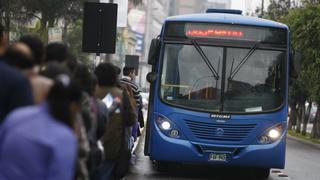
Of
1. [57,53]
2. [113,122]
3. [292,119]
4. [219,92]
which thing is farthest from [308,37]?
[57,53]

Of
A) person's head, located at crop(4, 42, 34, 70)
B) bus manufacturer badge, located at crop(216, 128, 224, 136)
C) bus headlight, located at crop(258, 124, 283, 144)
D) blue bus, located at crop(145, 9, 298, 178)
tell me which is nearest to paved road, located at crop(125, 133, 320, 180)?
blue bus, located at crop(145, 9, 298, 178)

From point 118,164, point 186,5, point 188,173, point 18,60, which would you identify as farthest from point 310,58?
point 186,5

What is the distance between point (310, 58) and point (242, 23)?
640 inches

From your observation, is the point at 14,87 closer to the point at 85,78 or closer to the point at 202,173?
the point at 85,78

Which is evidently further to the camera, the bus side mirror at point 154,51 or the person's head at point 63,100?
the bus side mirror at point 154,51

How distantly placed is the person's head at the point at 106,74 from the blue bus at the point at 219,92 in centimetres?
519

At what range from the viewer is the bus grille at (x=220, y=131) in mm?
12758

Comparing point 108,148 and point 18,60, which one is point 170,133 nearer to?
point 108,148

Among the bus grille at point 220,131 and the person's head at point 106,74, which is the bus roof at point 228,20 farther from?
the person's head at point 106,74

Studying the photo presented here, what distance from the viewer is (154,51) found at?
12898 mm

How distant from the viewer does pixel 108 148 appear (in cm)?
784

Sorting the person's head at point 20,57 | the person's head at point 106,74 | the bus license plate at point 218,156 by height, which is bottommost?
the bus license plate at point 218,156

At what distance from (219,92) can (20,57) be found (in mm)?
8548

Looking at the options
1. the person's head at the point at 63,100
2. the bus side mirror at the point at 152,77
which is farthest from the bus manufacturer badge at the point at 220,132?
the person's head at the point at 63,100
